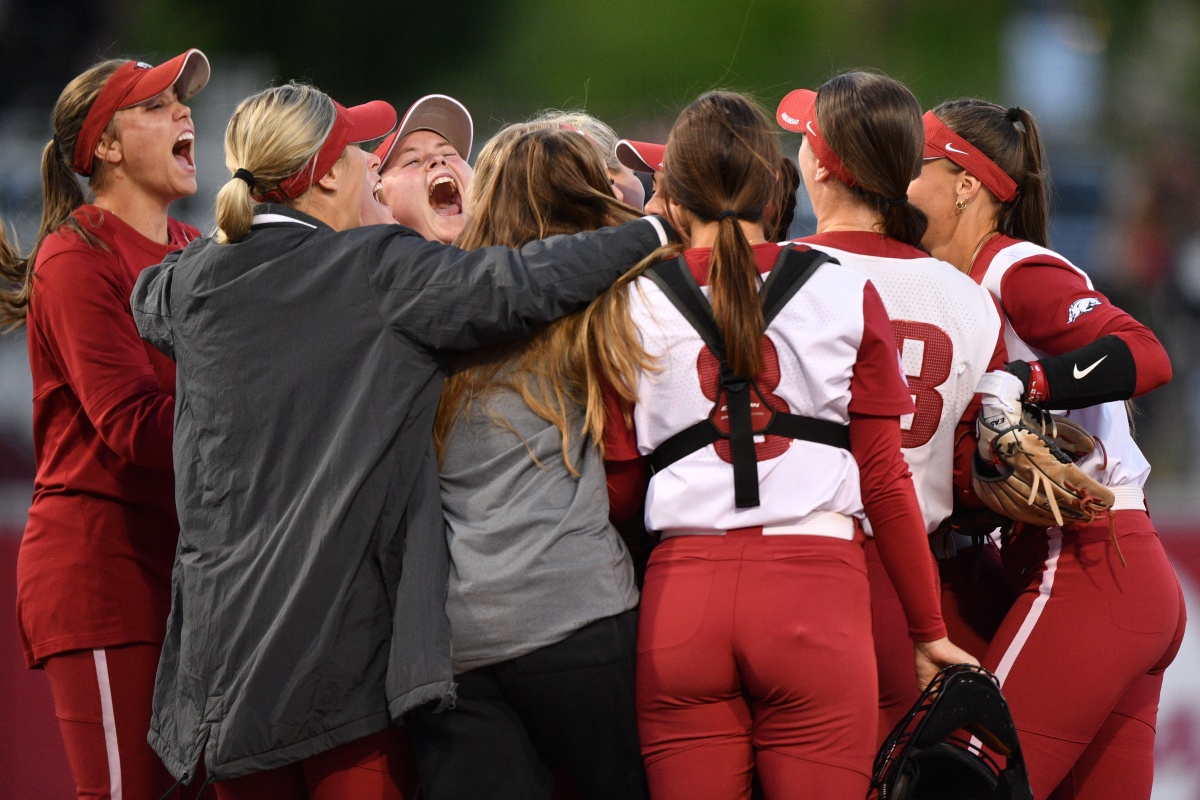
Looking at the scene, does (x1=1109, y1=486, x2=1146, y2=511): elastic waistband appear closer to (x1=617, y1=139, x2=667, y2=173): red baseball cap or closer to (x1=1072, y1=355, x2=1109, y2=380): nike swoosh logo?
(x1=1072, y1=355, x2=1109, y2=380): nike swoosh logo

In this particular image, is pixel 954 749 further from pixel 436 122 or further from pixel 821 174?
pixel 436 122

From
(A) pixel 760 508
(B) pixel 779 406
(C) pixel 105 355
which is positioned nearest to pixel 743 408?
(B) pixel 779 406

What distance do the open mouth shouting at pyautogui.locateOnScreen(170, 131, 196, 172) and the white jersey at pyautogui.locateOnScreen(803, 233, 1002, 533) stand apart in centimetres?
164

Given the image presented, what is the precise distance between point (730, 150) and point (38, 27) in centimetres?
851

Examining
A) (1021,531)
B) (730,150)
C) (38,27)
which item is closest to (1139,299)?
(1021,531)

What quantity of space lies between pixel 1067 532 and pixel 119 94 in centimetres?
242

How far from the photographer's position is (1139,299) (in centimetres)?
785

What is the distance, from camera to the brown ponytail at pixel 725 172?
2117 millimetres

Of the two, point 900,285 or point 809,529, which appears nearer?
point 809,529

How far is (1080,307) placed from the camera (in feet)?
8.31

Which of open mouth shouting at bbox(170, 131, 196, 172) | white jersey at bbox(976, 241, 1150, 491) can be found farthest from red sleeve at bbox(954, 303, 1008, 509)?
open mouth shouting at bbox(170, 131, 196, 172)

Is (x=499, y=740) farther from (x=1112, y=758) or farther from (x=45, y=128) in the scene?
(x=45, y=128)

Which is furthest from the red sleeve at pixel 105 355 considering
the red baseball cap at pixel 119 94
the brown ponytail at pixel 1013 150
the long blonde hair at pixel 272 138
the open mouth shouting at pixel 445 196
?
the brown ponytail at pixel 1013 150

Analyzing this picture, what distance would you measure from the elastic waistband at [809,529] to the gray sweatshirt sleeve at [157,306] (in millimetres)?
1039
